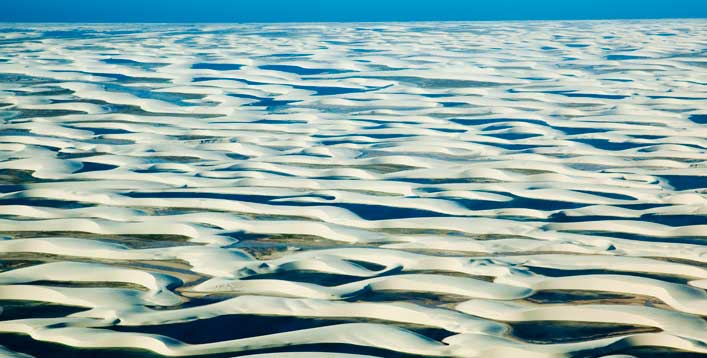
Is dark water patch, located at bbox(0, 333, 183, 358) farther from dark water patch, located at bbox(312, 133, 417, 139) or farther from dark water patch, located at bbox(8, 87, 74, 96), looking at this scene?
dark water patch, located at bbox(8, 87, 74, 96)

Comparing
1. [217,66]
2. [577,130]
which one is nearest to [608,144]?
[577,130]

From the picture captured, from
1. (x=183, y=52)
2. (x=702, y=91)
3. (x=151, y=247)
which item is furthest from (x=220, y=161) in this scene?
(x=183, y=52)

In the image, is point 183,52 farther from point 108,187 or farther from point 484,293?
point 484,293

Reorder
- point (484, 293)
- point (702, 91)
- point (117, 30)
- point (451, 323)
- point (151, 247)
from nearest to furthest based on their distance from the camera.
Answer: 1. point (451, 323)
2. point (484, 293)
3. point (151, 247)
4. point (702, 91)
5. point (117, 30)

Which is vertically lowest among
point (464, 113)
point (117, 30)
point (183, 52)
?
point (464, 113)

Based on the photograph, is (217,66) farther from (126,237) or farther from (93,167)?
(126,237)
